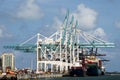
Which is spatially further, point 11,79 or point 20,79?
point 20,79

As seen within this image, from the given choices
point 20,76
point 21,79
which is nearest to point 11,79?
point 21,79

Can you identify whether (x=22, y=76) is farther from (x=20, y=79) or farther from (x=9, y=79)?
(x=9, y=79)

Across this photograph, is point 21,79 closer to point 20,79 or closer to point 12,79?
point 20,79

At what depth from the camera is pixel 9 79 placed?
139m

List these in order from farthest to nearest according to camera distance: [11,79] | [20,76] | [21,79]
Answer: [20,76] < [21,79] < [11,79]

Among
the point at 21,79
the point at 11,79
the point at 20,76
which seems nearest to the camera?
the point at 11,79

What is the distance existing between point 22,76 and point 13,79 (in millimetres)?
50213

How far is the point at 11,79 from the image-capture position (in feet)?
449

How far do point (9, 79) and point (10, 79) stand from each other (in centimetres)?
82

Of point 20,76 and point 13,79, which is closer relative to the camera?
point 13,79

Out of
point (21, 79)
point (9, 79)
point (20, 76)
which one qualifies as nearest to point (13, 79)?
point (9, 79)

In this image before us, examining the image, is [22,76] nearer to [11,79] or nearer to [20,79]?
[20,79]

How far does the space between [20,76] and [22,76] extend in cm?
151

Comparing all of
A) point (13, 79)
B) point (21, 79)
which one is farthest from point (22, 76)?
point (13, 79)
